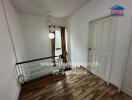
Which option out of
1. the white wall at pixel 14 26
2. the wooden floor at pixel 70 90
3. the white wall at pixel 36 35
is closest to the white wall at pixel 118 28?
the wooden floor at pixel 70 90

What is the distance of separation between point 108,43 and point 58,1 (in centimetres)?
207

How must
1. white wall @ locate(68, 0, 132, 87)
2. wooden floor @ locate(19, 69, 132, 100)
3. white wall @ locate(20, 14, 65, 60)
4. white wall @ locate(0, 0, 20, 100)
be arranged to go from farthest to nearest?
1. white wall @ locate(20, 14, 65, 60)
2. wooden floor @ locate(19, 69, 132, 100)
3. white wall @ locate(68, 0, 132, 87)
4. white wall @ locate(0, 0, 20, 100)

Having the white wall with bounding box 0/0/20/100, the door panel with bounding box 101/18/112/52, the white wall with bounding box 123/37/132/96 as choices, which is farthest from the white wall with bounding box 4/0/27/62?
the white wall with bounding box 123/37/132/96

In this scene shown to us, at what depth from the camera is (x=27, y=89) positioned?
79.3 inches

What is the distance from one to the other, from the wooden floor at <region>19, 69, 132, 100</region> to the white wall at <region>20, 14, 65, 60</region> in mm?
1865

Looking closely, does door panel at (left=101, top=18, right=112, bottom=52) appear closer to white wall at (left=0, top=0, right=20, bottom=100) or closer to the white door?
the white door

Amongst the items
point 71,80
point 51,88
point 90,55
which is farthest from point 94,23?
point 51,88

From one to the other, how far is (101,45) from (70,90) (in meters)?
1.68

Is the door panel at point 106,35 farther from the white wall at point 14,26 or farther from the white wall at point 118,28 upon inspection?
the white wall at point 14,26

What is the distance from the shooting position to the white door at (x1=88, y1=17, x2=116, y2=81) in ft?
6.35

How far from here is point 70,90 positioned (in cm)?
192

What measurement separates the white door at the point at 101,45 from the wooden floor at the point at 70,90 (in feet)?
1.29

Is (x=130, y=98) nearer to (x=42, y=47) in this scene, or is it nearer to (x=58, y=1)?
(x=58, y=1)

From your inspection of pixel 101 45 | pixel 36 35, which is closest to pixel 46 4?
pixel 36 35
